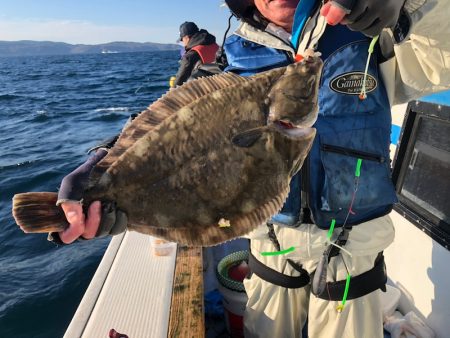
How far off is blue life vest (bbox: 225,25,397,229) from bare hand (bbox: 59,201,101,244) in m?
1.31

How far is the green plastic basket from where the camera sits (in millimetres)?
3934

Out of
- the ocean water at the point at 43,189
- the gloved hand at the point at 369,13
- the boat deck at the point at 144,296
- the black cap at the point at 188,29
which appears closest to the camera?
the gloved hand at the point at 369,13

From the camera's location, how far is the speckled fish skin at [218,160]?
2049 mm

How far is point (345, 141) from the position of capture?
8.57ft

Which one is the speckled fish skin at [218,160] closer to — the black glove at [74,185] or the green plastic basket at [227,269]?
the black glove at [74,185]

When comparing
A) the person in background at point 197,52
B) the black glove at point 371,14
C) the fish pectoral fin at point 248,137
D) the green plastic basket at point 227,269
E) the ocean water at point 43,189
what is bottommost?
the ocean water at point 43,189

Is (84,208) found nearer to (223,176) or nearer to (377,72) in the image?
(223,176)

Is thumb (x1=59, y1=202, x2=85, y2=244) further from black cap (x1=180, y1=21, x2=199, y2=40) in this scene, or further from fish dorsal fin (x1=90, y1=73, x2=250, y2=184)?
black cap (x1=180, y1=21, x2=199, y2=40)

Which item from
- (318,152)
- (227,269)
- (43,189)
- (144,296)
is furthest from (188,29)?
(318,152)

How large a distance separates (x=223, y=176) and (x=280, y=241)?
38.5 inches

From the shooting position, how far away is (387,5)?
5.88 ft

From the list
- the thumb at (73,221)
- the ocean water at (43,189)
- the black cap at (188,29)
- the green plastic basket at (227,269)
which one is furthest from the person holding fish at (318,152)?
the black cap at (188,29)

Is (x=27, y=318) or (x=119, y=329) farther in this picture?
(x=27, y=318)

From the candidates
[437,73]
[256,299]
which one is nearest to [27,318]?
[256,299]
